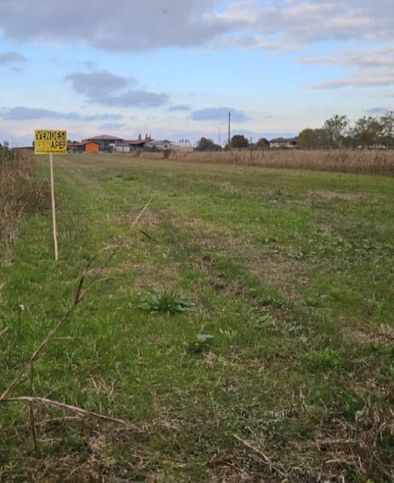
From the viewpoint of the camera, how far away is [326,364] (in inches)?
169

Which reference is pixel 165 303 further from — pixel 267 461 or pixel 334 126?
pixel 334 126

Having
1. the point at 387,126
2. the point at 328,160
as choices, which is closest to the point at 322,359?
the point at 328,160

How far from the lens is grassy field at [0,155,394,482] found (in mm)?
3131

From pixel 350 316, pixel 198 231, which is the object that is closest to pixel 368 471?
pixel 350 316

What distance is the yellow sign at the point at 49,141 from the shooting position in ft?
26.1

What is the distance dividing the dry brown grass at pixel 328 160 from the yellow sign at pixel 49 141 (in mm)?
21646

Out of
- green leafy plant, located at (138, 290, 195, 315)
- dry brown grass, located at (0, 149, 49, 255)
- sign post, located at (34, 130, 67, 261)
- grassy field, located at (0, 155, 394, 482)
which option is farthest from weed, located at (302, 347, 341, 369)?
dry brown grass, located at (0, 149, 49, 255)

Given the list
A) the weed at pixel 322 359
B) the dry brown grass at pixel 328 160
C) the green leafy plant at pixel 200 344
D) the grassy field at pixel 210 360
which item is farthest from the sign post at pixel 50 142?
the dry brown grass at pixel 328 160

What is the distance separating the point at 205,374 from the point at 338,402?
3.27 feet

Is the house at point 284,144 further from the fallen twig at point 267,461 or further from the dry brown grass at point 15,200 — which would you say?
the fallen twig at point 267,461

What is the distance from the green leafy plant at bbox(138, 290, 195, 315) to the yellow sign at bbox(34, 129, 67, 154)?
3199 mm

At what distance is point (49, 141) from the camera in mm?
8016

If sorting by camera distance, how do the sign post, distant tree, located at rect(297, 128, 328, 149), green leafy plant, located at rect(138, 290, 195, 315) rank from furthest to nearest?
distant tree, located at rect(297, 128, 328, 149)
the sign post
green leafy plant, located at rect(138, 290, 195, 315)

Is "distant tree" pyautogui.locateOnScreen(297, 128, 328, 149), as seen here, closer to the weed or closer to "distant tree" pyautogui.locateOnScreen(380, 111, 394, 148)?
"distant tree" pyautogui.locateOnScreen(380, 111, 394, 148)
